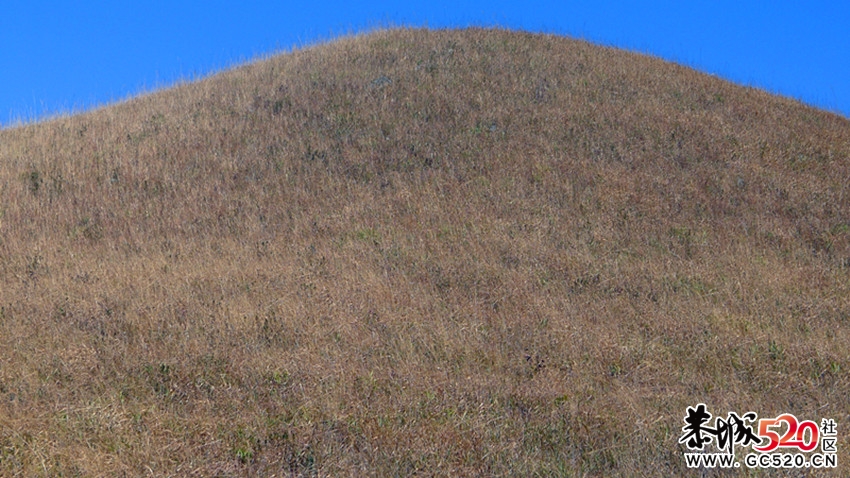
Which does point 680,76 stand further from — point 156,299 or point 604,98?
point 156,299

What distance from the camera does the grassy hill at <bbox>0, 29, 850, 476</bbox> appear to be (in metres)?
6.29

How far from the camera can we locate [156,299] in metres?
9.47

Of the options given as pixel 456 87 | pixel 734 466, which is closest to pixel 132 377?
pixel 734 466

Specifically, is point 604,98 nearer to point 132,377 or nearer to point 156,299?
point 156,299

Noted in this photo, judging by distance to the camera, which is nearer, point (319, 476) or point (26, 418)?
point (319, 476)

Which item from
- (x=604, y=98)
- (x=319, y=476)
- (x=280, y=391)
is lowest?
(x=319, y=476)

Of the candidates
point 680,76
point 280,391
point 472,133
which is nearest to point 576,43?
point 680,76

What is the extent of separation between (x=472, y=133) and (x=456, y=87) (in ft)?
9.04

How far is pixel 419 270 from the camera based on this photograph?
1062 centimetres

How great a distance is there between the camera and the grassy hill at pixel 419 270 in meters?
6.29

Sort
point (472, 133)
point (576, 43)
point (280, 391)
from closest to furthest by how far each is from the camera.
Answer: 1. point (280, 391)
2. point (472, 133)
3. point (576, 43)

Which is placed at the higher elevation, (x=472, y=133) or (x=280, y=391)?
(x=472, y=133)

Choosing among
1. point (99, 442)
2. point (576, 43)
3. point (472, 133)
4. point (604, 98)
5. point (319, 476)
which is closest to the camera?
point (319, 476)

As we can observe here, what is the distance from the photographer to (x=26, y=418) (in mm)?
6363
